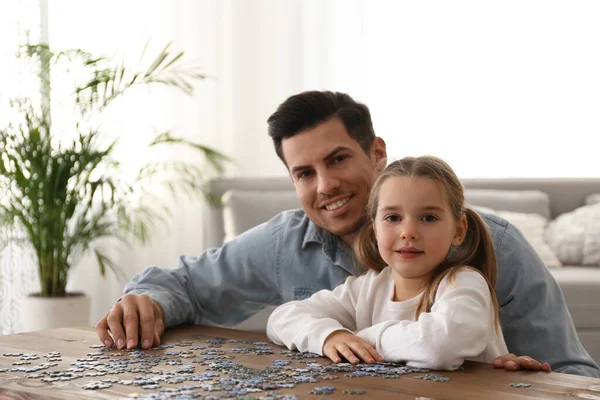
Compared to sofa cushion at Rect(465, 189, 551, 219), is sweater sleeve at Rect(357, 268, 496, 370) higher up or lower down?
lower down

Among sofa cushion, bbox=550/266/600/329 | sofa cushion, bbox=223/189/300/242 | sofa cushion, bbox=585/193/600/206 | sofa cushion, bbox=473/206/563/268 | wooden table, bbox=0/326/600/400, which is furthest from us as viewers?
sofa cushion, bbox=585/193/600/206

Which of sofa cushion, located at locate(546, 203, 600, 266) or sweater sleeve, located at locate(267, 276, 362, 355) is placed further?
sofa cushion, located at locate(546, 203, 600, 266)

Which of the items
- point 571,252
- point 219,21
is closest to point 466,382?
point 571,252

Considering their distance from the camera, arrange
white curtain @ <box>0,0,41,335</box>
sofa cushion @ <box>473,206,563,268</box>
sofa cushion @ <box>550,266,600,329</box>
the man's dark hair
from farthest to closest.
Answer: white curtain @ <box>0,0,41,335</box> → sofa cushion @ <box>473,206,563,268</box> → sofa cushion @ <box>550,266,600,329</box> → the man's dark hair

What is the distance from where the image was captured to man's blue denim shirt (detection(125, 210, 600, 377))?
213 cm

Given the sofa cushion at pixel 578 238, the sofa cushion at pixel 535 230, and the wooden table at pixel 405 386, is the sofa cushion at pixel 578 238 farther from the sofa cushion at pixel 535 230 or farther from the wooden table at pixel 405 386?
the wooden table at pixel 405 386

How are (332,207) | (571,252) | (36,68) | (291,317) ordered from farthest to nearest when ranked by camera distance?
(36,68) < (571,252) < (332,207) < (291,317)

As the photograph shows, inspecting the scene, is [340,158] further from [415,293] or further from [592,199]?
[592,199]

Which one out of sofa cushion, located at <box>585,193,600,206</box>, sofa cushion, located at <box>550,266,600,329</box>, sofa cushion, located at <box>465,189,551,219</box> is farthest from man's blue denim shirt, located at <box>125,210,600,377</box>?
sofa cushion, located at <box>585,193,600,206</box>

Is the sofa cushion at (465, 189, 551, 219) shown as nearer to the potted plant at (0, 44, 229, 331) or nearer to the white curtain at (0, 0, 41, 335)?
the potted plant at (0, 44, 229, 331)

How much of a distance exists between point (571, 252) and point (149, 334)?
3445mm

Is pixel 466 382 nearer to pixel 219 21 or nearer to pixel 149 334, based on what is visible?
pixel 149 334

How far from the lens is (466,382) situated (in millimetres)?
1510

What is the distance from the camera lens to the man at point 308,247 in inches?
87.1
